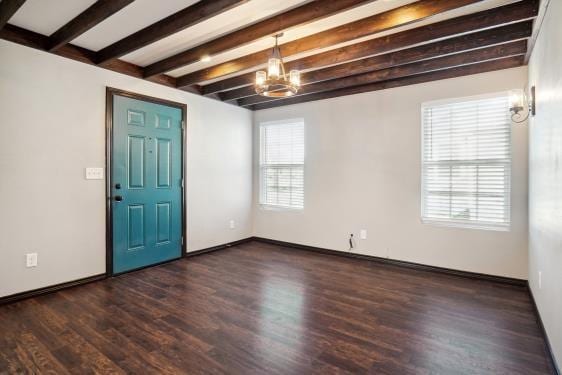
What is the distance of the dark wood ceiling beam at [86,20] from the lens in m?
2.38

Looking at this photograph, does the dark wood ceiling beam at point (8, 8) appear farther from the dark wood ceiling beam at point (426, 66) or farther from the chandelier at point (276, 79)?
the dark wood ceiling beam at point (426, 66)

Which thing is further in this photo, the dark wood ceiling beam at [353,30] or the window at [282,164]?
the window at [282,164]

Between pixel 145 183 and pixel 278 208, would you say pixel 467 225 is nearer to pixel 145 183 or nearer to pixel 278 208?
pixel 278 208

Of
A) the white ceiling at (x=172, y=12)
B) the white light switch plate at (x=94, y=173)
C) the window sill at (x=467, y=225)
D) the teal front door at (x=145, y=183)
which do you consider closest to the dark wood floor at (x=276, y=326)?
the teal front door at (x=145, y=183)

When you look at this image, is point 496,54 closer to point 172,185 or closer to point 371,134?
Answer: point 371,134

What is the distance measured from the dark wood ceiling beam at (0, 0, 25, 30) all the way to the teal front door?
1225 mm

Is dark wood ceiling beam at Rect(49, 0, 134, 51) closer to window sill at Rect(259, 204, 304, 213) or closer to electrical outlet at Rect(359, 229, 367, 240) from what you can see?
window sill at Rect(259, 204, 304, 213)

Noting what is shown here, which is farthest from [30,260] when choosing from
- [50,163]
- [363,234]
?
[363,234]

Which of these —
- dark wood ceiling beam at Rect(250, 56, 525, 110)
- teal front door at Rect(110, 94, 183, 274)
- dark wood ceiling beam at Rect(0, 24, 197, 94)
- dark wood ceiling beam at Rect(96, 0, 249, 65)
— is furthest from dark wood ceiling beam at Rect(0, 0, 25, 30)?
dark wood ceiling beam at Rect(250, 56, 525, 110)

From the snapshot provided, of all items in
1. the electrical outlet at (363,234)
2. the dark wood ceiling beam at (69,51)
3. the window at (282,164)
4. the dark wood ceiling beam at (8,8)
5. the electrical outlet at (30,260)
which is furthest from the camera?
the window at (282,164)

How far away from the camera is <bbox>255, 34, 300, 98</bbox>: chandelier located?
2730 millimetres

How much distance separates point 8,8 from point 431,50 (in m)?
3.75

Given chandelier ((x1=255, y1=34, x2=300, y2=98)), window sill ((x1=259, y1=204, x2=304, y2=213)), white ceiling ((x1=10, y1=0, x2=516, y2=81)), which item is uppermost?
white ceiling ((x1=10, y1=0, x2=516, y2=81))

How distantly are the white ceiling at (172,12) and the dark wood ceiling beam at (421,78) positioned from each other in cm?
118
